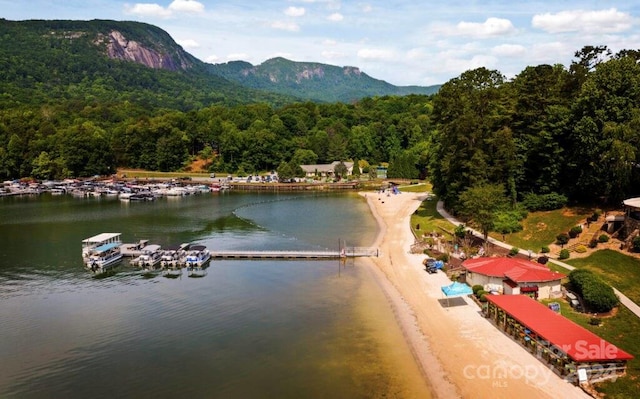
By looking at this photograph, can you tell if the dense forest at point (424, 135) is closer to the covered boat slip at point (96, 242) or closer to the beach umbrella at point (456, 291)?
the beach umbrella at point (456, 291)

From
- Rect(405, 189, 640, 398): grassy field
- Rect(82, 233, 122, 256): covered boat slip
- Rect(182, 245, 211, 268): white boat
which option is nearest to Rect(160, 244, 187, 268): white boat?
Rect(182, 245, 211, 268): white boat

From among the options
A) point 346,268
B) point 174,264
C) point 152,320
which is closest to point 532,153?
point 346,268

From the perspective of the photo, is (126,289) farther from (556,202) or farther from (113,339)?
(556,202)

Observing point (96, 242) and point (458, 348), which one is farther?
point (96, 242)

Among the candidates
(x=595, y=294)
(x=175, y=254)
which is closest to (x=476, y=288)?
(x=595, y=294)

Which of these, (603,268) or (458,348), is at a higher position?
(603,268)

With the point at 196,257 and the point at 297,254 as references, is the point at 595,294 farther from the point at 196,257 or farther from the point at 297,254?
the point at 196,257

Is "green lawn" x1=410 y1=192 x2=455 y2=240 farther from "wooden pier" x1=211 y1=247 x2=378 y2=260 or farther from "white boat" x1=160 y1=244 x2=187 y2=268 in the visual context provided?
Answer: "white boat" x1=160 y1=244 x2=187 y2=268
